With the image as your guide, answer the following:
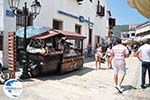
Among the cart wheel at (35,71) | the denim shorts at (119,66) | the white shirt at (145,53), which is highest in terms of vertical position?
the white shirt at (145,53)

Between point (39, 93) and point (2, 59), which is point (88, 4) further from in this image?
point (39, 93)

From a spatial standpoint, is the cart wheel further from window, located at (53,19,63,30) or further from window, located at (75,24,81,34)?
window, located at (75,24,81,34)

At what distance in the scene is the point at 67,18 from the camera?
20625 mm

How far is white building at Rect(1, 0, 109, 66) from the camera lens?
43.5ft

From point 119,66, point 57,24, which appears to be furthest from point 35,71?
point 57,24

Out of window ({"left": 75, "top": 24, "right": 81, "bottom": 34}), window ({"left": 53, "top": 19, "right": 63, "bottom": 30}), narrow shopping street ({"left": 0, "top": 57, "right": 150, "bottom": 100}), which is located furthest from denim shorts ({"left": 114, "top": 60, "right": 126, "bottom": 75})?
window ({"left": 75, "top": 24, "right": 81, "bottom": 34})

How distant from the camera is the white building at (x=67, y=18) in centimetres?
1326

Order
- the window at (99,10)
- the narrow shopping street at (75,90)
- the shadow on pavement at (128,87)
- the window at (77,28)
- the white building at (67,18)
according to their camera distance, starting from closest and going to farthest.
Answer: the narrow shopping street at (75,90), the shadow on pavement at (128,87), the white building at (67,18), the window at (77,28), the window at (99,10)

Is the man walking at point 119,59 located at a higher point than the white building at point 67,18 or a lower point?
lower

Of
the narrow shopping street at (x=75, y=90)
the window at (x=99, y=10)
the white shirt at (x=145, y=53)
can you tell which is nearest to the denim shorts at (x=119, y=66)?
the narrow shopping street at (x=75, y=90)

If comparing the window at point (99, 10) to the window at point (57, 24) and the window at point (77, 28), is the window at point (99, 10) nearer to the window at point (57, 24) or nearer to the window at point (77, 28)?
the window at point (77, 28)

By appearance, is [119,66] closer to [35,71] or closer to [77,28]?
[35,71]

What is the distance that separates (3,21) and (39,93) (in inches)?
217

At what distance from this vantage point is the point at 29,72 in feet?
36.8
